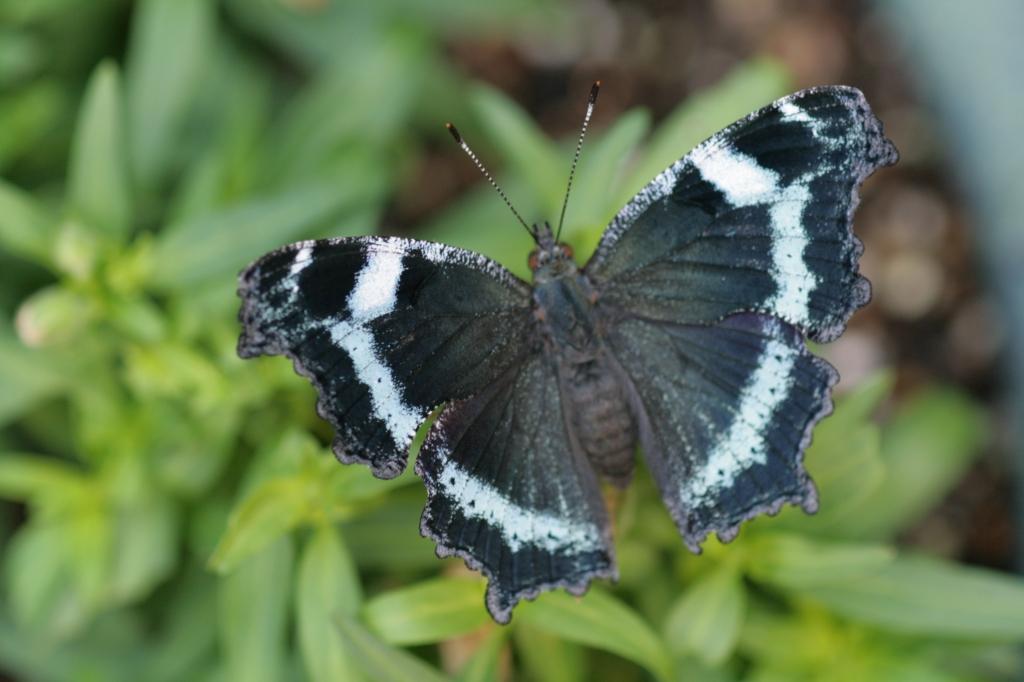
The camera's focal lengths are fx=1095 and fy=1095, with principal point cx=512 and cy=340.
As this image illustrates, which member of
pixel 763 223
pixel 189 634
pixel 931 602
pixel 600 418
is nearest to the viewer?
pixel 763 223

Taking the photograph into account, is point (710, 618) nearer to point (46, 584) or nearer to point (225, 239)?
point (225, 239)

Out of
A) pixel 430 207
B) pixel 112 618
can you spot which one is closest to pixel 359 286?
pixel 112 618

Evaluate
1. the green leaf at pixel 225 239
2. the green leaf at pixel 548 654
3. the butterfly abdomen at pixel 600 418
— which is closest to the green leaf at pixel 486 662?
the green leaf at pixel 548 654

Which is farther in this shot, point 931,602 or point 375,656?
point 931,602

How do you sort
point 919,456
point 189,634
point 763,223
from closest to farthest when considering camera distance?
point 763,223
point 189,634
point 919,456

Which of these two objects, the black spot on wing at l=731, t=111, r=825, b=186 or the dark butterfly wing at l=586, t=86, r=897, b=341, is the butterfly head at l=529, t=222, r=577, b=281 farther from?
the black spot on wing at l=731, t=111, r=825, b=186

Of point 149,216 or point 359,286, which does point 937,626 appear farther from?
point 149,216

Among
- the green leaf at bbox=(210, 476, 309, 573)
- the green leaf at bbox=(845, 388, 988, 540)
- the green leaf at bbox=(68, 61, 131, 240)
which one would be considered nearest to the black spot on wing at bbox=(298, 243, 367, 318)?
the green leaf at bbox=(210, 476, 309, 573)

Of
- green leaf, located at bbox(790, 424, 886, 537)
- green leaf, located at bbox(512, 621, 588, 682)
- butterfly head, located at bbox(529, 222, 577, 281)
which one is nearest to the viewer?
butterfly head, located at bbox(529, 222, 577, 281)

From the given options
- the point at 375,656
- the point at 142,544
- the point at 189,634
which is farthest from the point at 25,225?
the point at 375,656
